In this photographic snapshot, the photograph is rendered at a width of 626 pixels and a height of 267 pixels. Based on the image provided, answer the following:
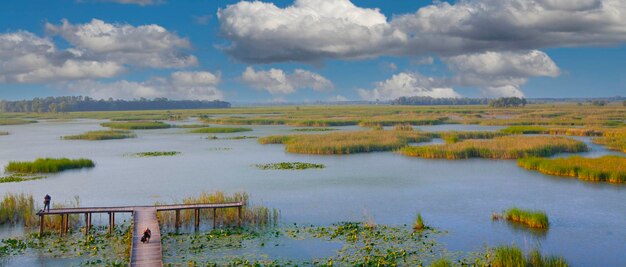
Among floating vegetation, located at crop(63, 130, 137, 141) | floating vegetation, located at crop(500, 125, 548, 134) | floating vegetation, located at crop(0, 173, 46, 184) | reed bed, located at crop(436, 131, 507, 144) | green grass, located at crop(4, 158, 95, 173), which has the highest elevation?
floating vegetation, located at crop(500, 125, 548, 134)

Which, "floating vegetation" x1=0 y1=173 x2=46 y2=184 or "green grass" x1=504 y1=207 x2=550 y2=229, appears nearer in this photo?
"green grass" x1=504 y1=207 x2=550 y2=229

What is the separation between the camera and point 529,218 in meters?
27.0

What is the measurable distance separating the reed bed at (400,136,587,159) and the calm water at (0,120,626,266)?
2.02 metres

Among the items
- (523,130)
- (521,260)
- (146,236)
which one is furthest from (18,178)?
(523,130)

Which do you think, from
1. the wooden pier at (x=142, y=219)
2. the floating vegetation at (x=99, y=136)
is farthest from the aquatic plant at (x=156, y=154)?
the wooden pier at (x=142, y=219)

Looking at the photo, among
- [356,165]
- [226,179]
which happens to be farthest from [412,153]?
[226,179]

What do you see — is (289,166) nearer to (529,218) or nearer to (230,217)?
(230,217)

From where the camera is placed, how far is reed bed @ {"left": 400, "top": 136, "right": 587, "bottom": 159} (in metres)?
52.1

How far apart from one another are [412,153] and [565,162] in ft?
50.6

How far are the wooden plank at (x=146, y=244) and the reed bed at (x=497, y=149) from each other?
33.2 metres

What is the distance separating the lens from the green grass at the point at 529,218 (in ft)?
87.2

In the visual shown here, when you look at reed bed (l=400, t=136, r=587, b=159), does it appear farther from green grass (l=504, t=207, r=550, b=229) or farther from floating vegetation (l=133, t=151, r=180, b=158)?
green grass (l=504, t=207, r=550, b=229)

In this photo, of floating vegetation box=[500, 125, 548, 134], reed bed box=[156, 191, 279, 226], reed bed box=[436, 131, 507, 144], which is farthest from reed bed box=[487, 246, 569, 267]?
floating vegetation box=[500, 125, 548, 134]

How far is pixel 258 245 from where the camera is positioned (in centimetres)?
2388
